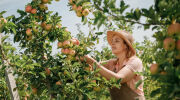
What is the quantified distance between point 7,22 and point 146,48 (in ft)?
11.2

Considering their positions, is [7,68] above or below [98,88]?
above

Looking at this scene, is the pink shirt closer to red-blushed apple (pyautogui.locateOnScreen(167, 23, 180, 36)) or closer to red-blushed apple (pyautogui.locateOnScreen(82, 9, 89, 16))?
red-blushed apple (pyautogui.locateOnScreen(82, 9, 89, 16))

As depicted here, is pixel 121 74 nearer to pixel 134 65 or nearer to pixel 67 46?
pixel 134 65

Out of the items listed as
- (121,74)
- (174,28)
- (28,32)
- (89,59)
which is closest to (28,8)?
(28,32)

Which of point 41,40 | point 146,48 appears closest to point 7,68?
point 41,40

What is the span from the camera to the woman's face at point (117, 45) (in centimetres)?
304

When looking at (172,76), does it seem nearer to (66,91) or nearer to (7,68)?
(66,91)

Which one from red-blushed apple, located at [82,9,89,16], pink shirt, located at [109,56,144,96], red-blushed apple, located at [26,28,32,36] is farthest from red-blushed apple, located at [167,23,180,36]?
red-blushed apple, located at [26,28,32,36]

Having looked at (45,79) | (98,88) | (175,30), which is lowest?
(98,88)

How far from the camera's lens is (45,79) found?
258 centimetres

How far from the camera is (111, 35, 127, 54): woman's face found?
304 centimetres

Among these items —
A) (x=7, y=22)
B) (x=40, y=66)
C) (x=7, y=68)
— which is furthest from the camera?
(x=40, y=66)

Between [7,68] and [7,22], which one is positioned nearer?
[7,68]

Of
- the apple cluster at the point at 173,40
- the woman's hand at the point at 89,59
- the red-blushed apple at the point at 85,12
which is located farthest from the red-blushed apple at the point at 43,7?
the apple cluster at the point at 173,40
